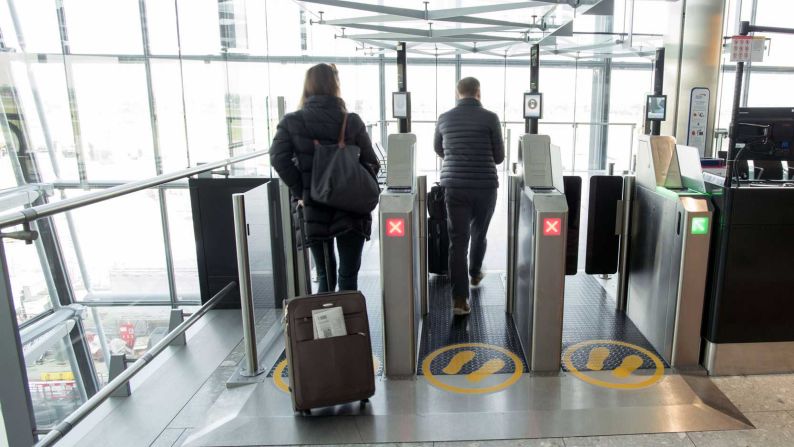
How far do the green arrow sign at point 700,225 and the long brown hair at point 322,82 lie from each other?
1942 mm

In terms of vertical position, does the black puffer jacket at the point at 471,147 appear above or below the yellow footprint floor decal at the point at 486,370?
above

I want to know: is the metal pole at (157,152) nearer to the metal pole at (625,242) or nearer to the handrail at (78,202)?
the handrail at (78,202)

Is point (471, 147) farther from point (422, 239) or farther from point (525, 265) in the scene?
point (525, 265)

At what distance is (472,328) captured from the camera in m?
3.39

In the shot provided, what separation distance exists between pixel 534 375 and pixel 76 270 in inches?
147

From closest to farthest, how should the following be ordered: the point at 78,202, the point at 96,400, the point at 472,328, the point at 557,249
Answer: the point at 78,202 → the point at 96,400 → the point at 557,249 → the point at 472,328

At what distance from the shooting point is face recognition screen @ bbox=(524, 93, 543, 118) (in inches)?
171

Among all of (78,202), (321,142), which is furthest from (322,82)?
(78,202)

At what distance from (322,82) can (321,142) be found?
1.00 ft

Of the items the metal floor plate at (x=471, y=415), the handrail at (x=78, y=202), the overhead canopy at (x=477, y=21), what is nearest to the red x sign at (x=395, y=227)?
the metal floor plate at (x=471, y=415)

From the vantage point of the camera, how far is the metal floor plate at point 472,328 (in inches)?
117

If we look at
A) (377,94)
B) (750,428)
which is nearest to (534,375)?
(750,428)

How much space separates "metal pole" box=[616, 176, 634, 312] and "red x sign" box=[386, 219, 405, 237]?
173 cm

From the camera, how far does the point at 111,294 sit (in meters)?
4.66
